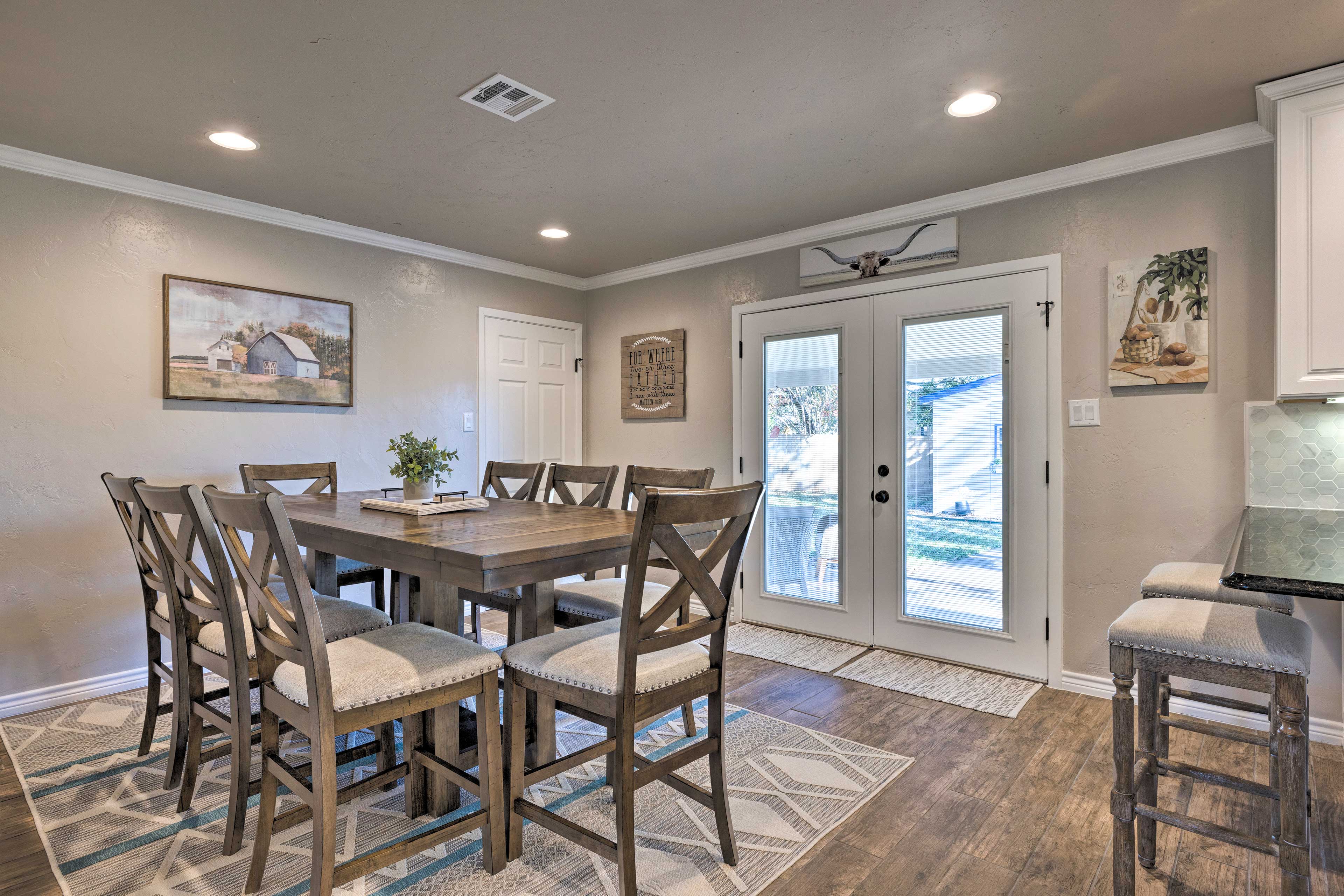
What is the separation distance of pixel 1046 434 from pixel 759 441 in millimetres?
1565

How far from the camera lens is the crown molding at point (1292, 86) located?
2.17 metres

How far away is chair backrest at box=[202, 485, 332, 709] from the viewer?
1.44 metres

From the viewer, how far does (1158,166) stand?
9.20ft

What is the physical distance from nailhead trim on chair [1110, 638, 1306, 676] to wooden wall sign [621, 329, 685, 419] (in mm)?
3169

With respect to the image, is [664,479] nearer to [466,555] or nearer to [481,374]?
[466,555]

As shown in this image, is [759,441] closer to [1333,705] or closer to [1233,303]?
[1233,303]

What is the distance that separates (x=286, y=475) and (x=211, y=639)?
1.38 m

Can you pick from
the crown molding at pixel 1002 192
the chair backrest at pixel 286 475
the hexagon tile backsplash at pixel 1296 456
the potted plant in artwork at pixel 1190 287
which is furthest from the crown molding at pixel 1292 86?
the chair backrest at pixel 286 475

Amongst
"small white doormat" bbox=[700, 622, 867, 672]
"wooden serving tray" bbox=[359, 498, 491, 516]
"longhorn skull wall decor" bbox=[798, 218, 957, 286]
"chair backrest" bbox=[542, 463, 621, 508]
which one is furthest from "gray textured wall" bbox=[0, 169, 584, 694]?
"longhorn skull wall decor" bbox=[798, 218, 957, 286]

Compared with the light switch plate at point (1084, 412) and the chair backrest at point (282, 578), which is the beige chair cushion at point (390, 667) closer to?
the chair backrest at point (282, 578)

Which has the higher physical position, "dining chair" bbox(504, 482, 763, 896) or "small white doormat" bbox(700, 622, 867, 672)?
"dining chair" bbox(504, 482, 763, 896)

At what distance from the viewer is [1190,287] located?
8.96 feet

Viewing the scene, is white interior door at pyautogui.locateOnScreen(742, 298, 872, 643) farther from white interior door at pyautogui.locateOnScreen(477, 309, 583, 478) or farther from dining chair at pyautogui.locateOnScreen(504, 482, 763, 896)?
dining chair at pyautogui.locateOnScreen(504, 482, 763, 896)

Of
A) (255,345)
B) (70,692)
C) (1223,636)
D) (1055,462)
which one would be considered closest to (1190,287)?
(1055,462)
